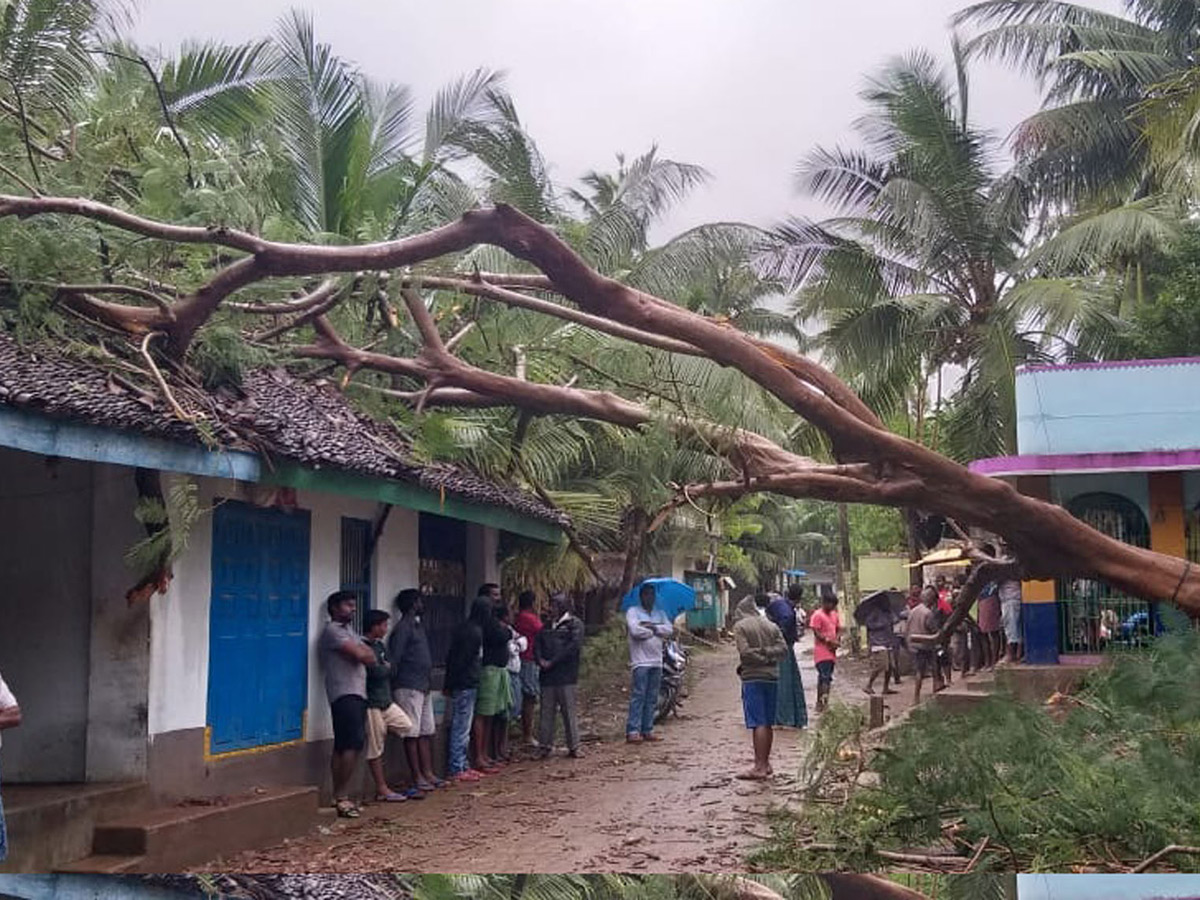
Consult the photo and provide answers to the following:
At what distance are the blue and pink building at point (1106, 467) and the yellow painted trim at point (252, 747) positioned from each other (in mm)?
7582

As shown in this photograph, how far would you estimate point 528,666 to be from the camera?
43.8ft

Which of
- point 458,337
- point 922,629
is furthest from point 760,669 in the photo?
point 922,629

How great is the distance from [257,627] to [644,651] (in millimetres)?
4982

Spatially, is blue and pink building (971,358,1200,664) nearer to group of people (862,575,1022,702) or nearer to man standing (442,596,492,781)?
group of people (862,575,1022,702)

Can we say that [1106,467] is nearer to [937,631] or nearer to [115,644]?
[937,631]

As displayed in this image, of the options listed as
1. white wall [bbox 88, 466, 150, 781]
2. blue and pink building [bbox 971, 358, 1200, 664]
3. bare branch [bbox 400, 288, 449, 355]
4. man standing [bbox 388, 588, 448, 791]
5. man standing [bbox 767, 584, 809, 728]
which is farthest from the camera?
blue and pink building [bbox 971, 358, 1200, 664]

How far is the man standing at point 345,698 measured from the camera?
9.54m

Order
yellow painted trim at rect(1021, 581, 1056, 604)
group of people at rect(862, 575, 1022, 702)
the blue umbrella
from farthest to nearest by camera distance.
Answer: the blue umbrella → group of people at rect(862, 575, 1022, 702) → yellow painted trim at rect(1021, 581, 1056, 604)

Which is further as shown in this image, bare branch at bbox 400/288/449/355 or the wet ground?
bare branch at bbox 400/288/449/355

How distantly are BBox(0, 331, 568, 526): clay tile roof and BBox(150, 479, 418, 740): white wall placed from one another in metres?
0.65

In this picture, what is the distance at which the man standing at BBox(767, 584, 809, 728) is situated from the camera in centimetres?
1314

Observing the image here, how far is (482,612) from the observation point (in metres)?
11.7

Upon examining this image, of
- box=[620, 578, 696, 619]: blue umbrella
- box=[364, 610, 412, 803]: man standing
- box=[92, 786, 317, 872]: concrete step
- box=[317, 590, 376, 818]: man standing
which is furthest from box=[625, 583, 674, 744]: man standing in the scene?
box=[92, 786, 317, 872]: concrete step

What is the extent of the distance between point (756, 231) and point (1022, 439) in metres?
4.74
